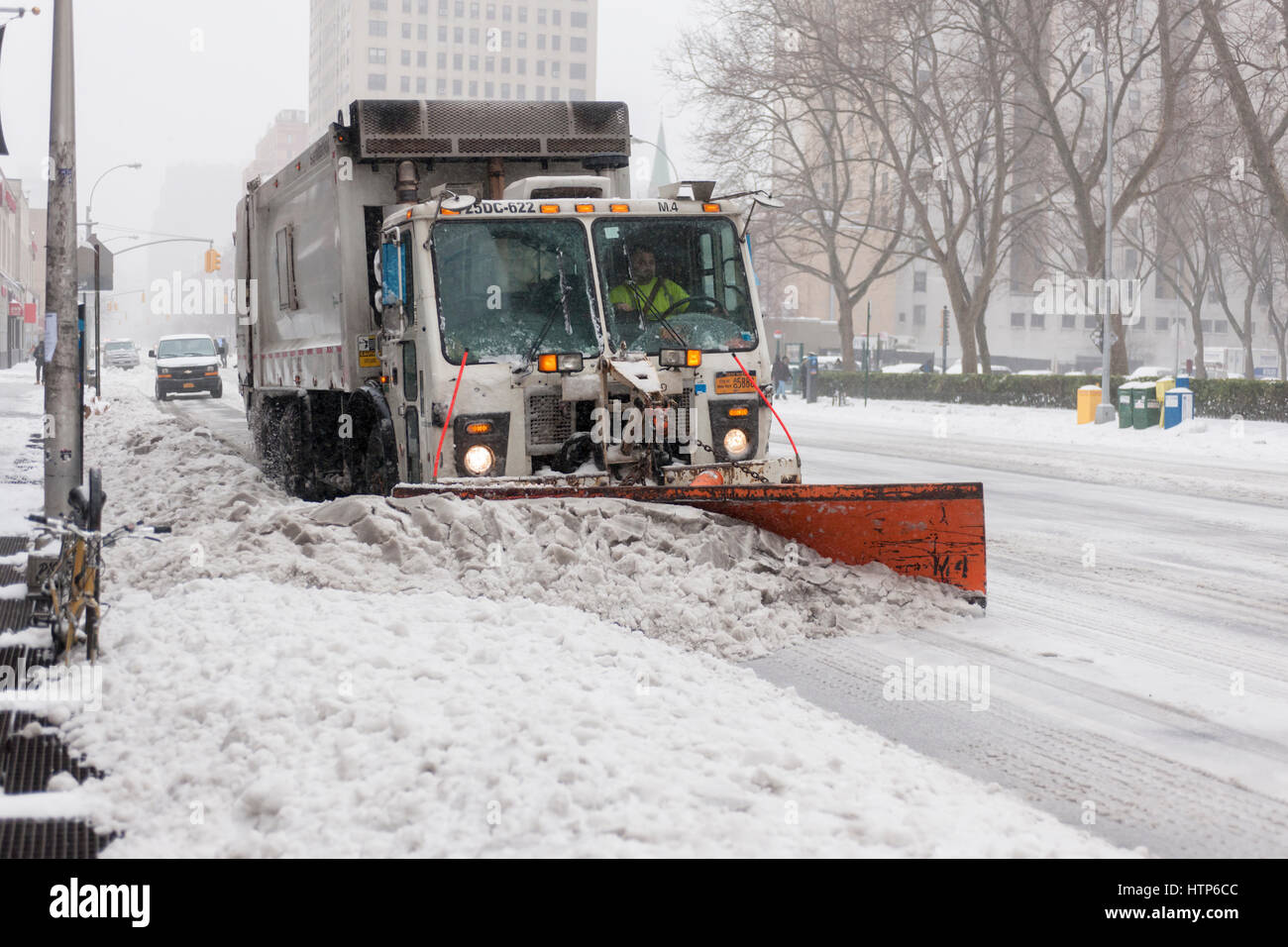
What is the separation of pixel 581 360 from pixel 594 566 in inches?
74.8

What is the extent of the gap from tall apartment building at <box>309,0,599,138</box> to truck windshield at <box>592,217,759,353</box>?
144483 millimetres

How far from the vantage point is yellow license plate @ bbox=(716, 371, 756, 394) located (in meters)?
9.34

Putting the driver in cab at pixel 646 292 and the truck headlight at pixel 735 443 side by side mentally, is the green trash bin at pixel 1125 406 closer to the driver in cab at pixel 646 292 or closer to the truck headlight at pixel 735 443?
the truck headlight at pixel 735 443

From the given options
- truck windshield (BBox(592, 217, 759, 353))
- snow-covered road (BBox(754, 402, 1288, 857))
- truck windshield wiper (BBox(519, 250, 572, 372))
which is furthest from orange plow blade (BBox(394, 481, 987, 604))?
truck windshield (BBox(592, 217, 759, 353))

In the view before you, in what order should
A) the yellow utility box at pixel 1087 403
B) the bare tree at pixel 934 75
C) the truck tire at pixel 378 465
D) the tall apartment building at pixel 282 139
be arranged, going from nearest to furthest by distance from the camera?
1. the truck tire at pixel 378 465
2. the yellow utility box at pixel 1087 403
3. the bare tree at pixel 934 75
4. the tall apartment building at pixel 282 139

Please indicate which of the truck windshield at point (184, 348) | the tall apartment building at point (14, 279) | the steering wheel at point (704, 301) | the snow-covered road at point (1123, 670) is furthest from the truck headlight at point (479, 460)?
the tall apartment building at point (14, 279)

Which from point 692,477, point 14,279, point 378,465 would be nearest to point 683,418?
point 692,477

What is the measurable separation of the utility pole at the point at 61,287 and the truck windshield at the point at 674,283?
434 cm

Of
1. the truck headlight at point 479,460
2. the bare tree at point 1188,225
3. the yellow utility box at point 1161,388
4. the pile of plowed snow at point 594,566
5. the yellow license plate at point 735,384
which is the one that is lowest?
the pile of plowed snow at point 594,566

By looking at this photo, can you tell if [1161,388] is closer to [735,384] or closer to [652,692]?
[735,384]

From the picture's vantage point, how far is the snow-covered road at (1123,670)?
466 cm

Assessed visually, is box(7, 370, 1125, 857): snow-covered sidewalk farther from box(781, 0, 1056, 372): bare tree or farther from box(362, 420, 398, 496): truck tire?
box(781, 0, 1056, 372): bare tree
